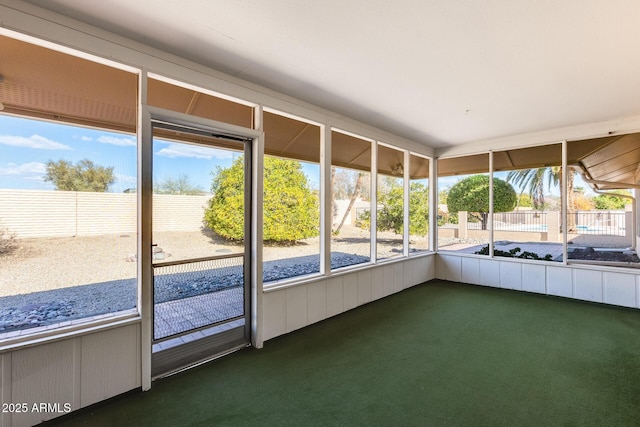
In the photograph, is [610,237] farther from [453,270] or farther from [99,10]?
[99,10]

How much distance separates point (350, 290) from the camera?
4.09 metres

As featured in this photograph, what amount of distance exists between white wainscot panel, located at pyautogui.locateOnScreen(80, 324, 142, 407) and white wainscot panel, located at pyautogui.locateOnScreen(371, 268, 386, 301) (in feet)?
10.3

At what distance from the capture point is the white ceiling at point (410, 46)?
74.9 inches

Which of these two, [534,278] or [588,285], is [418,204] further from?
[588,285]

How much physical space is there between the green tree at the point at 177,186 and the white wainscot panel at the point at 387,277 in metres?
3.05

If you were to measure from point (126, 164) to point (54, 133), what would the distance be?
45 centimetres

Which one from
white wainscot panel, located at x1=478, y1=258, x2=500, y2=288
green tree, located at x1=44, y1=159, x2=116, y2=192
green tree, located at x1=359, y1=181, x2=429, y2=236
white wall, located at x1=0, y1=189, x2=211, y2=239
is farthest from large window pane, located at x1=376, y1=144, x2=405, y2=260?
green tree, located at x1=44, y1=159, x2=116, y2=192

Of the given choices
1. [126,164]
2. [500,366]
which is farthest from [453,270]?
[126,164]

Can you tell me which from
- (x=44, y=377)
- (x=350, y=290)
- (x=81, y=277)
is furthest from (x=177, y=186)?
(x=350, y=290)

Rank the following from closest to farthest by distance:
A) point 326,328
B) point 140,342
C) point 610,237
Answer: point 140,342 < point 326,328 < point 610,237

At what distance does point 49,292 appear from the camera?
79.8 inches

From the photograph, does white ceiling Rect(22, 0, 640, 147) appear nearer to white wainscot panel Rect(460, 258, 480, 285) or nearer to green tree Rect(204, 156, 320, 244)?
green tree Rect(204, 156, 320, 244)

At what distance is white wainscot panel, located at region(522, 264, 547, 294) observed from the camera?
4816 mm

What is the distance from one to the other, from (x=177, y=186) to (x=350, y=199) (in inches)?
93.8
